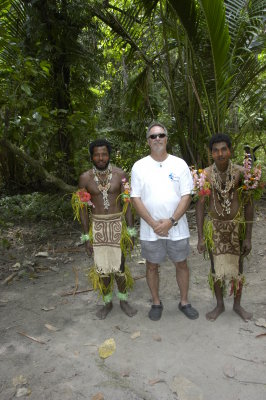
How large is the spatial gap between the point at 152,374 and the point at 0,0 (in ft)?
12.0

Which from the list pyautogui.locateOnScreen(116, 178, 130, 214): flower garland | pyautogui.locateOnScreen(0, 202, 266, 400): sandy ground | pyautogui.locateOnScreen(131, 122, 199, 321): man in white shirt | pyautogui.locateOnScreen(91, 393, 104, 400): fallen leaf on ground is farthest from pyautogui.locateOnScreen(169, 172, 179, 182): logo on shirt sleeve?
pyautogui.locateOnScreen(91, 393, 104, 400): fallen leaf on ground

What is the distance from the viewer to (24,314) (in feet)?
11.2

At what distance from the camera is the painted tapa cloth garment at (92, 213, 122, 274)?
320cm

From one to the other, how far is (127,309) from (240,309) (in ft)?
3.39

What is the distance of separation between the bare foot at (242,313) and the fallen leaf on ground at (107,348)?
114cm

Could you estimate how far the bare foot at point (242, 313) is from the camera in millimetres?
3086

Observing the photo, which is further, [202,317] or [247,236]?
[202,317]

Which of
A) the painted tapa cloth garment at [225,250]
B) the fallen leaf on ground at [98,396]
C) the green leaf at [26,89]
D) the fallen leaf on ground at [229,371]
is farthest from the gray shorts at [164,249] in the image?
the green leaf at [26,89]

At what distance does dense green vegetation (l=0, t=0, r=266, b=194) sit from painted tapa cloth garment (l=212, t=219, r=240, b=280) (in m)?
2.04

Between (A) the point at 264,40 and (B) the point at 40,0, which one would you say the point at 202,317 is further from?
(B) the point at 40,0

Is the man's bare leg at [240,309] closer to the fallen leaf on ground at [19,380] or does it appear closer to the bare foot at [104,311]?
the bare foot at [104,311]

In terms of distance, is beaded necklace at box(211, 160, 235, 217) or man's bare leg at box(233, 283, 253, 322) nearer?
beaded necklace at box(211, 160, 235, 217)

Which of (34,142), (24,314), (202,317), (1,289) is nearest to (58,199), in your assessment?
(34,142)

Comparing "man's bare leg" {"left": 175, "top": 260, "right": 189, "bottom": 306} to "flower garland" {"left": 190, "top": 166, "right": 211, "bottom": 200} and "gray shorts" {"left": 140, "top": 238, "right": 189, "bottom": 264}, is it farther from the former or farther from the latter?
"flower garland" {"left": 190, "top": 166, "right": 211, "bottom": 200}
